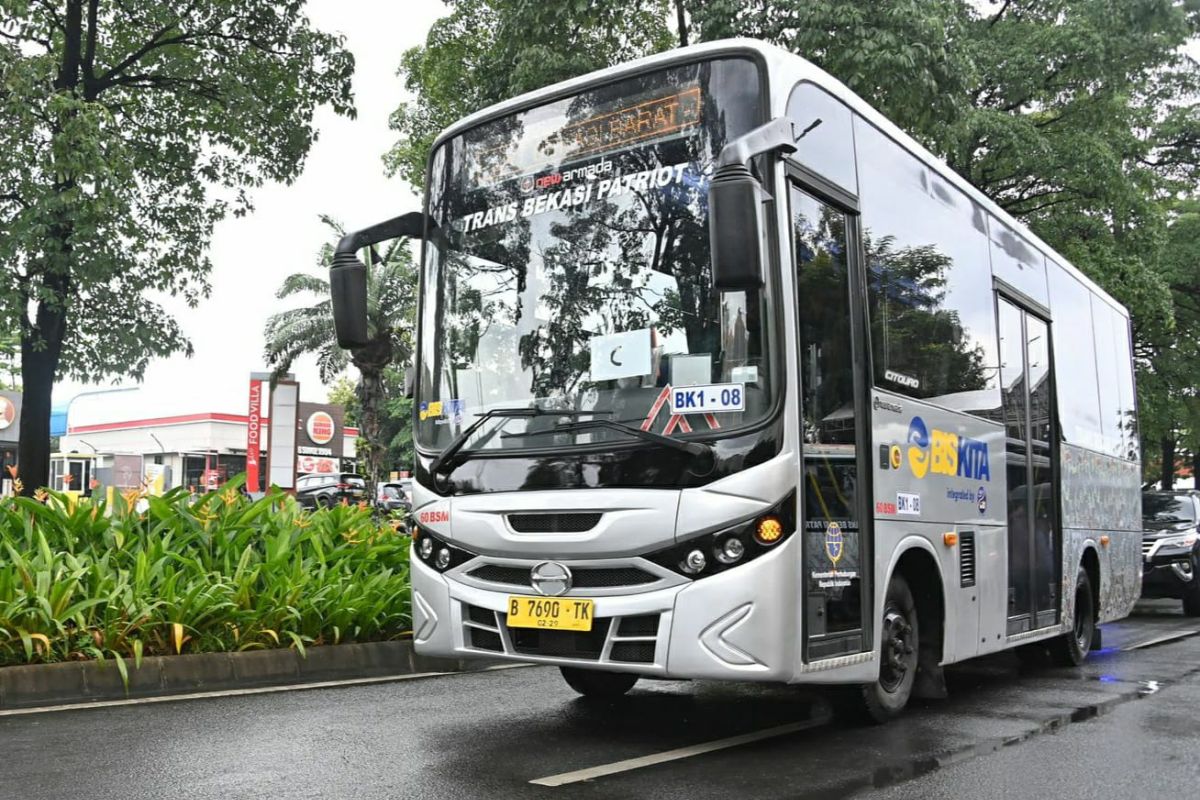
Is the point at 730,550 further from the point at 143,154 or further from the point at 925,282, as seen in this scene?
the point at 143,154

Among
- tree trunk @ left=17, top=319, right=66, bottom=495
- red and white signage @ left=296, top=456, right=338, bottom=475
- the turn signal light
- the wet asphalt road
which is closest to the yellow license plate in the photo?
the wet asphalt road

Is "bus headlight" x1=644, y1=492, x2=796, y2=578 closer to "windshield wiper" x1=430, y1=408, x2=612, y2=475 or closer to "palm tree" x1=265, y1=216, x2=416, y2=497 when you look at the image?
"windshield wiper" x1=430, y1=408, x2=612, y2=475

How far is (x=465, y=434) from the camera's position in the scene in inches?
249

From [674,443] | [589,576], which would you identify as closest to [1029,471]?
[674,443]

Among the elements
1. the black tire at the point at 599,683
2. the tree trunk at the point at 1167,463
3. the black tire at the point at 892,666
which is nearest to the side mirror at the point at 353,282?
the black tire at the point at 599,683

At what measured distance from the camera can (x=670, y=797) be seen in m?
5.01

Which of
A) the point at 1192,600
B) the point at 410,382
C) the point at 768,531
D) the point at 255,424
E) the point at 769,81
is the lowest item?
the point at 1192,600

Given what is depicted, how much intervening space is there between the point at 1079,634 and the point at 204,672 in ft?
23.6

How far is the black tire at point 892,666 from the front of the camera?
6.56 meters

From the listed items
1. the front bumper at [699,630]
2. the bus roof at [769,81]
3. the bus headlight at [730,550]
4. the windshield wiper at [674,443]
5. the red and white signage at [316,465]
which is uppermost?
the bus roof at [769,81]

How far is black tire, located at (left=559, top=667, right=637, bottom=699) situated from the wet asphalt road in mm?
106

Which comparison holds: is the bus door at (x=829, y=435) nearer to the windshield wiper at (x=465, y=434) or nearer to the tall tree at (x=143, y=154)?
the windshield wiper at (x=465, y=434)

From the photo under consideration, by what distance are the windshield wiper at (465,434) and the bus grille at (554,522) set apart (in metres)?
0.52

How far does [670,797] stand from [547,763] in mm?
845
